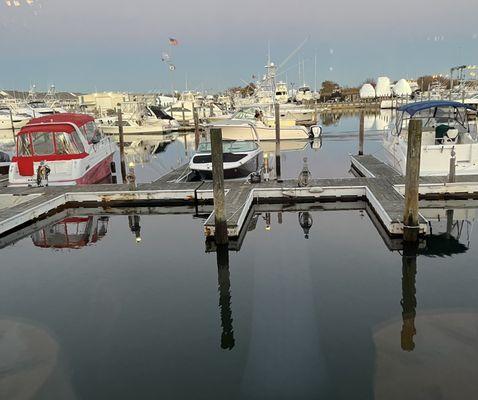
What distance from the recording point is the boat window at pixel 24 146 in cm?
1672

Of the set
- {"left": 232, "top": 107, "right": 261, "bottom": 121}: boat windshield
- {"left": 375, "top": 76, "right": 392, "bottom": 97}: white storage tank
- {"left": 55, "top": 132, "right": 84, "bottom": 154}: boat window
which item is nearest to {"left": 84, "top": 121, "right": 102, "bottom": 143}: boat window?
{"left": 55, "top": 132, "right": 84, "bottom": 154}: boat window

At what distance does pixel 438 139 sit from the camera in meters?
16.2

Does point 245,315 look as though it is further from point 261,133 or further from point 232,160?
point 261,133

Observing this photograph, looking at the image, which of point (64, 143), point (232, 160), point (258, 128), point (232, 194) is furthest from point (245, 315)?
point (258, 128)

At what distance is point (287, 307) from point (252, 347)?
1360 mm

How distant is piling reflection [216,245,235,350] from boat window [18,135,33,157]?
10325 mm

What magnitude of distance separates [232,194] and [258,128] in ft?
64.4

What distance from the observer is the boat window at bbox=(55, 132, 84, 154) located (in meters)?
16.8

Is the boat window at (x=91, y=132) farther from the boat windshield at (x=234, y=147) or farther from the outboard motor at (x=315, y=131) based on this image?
the outboard motor at (x=315, y=131)

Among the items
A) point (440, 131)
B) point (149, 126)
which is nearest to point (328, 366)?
point (440, 131)

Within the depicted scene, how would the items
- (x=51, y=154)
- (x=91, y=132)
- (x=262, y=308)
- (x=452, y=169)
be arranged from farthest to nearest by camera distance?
1. (x=91, y=132)
2. (x=51, y=154)
3. (x=452, y=169)
4. (x=262, y=308)

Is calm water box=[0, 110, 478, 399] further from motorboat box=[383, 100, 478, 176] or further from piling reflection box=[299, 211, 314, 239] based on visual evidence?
motorboat box=[383, 100, 478, 176]

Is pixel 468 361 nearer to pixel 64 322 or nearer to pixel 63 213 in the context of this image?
pixel 64 322

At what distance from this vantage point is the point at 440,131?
16.9 meters
